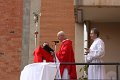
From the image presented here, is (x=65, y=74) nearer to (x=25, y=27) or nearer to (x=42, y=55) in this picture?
(x=42, y=55)

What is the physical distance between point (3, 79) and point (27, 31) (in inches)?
72.5

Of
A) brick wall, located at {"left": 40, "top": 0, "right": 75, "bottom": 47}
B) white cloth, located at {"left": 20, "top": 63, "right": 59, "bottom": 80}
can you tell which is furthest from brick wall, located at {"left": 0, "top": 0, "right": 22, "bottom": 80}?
white cloth, located at {"left": 20, "top": 63, "right": 59, "bottom": 80}

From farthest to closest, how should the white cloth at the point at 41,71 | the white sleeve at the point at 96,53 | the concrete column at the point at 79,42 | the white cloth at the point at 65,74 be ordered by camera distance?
the concrete column at the point at 79,42, the white cloth at the point at 65,74, the white cloth at the point at 41,71, the white sleeve at the point at 96,53

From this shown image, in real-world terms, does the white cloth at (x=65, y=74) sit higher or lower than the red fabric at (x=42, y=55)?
lower

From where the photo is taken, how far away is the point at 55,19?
53.6 ft

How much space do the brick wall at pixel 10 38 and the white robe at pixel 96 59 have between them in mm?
6319

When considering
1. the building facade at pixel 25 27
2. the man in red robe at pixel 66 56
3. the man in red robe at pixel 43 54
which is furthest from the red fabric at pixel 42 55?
the building facade at pixel 25 27

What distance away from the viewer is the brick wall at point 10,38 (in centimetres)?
1605

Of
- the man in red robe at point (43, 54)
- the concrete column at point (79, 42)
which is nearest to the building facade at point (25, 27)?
the concrete column at point (79, 42)

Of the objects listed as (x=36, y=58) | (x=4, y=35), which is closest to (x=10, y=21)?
(x=4, y=35)

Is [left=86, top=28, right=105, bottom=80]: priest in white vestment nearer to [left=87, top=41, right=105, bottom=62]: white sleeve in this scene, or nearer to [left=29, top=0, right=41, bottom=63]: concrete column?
[left=87, top=41, right=105, bottom=62]: white sleeve

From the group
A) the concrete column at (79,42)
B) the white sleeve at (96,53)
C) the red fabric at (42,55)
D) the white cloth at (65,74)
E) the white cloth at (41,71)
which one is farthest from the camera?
the concrete column at (79,42)

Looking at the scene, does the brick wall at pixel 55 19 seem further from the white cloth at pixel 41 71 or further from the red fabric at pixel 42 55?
the white cloth at pixel 41 71

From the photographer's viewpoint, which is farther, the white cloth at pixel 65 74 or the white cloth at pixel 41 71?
the white cloth at pixel 65 74
